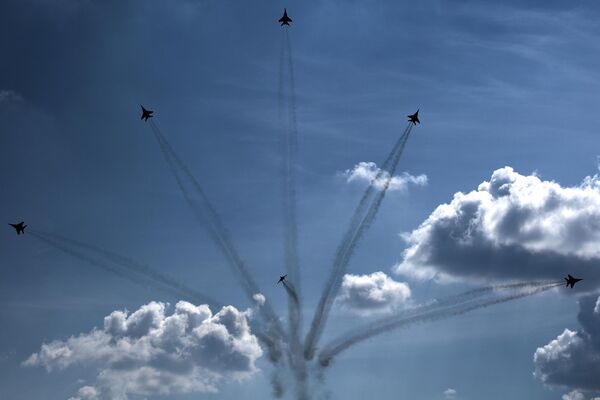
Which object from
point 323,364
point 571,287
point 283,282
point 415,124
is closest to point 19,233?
point 283,282

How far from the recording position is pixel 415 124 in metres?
161

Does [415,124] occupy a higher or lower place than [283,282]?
higher

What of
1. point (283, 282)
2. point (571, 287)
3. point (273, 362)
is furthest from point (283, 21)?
point (571, 287)

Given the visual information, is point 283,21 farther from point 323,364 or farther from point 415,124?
point 323,364

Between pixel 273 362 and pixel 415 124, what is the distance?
3016 inches

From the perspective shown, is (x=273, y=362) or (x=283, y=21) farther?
(x=283, y=21)

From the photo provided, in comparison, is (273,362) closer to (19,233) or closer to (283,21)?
(19,233)

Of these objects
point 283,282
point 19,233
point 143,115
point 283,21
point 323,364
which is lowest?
point 323,364

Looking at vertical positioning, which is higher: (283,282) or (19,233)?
(19,233)

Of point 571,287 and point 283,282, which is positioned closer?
point 283,282

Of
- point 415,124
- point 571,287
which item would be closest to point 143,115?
point 415,124

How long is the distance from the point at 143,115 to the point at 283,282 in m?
63.9

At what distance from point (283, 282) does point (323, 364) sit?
24.4 meters

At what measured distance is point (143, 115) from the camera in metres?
167
